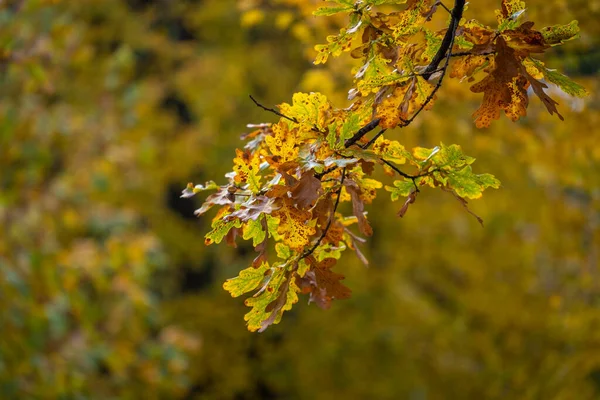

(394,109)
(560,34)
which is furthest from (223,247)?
(560,34)

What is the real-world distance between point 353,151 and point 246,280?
0.32 meters

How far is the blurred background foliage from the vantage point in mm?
4562

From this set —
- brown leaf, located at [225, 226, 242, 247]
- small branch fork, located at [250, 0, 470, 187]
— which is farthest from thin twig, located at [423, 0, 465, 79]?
brown leaf, located at [225, 226, 242, 247]

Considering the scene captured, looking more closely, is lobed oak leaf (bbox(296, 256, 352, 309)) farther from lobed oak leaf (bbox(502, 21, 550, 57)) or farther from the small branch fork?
lobed oak leaf (bbox(502, 21, 550, 57))

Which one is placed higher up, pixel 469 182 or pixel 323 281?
pixel 469 182

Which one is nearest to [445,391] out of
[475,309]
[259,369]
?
[475,309]

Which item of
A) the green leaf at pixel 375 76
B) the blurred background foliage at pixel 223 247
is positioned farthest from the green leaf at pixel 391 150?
the blurred background foliage at pixel 223 247

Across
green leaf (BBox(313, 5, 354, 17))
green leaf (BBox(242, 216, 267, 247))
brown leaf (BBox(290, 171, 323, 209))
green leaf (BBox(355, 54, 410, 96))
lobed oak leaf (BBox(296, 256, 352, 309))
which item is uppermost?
green leaf (BBox(313, 5, 354, 17))

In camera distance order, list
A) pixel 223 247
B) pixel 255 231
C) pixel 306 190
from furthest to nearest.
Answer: pixel 223 247
pixel 255 231
pixel 306 190

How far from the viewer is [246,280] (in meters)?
1.36

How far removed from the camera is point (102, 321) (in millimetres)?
5836

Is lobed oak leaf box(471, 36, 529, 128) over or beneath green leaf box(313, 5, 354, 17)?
beneath

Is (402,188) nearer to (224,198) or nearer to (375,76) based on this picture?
(375,76)

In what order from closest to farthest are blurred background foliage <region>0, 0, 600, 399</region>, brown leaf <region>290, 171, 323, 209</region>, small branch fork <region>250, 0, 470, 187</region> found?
1. brown leaf <region>290, 171, 323, 209</region>
2. small branch fork <region>250, 0, 470, 187</region>
3. blurred background foliage <region>0, 0, 600, 399</region>
